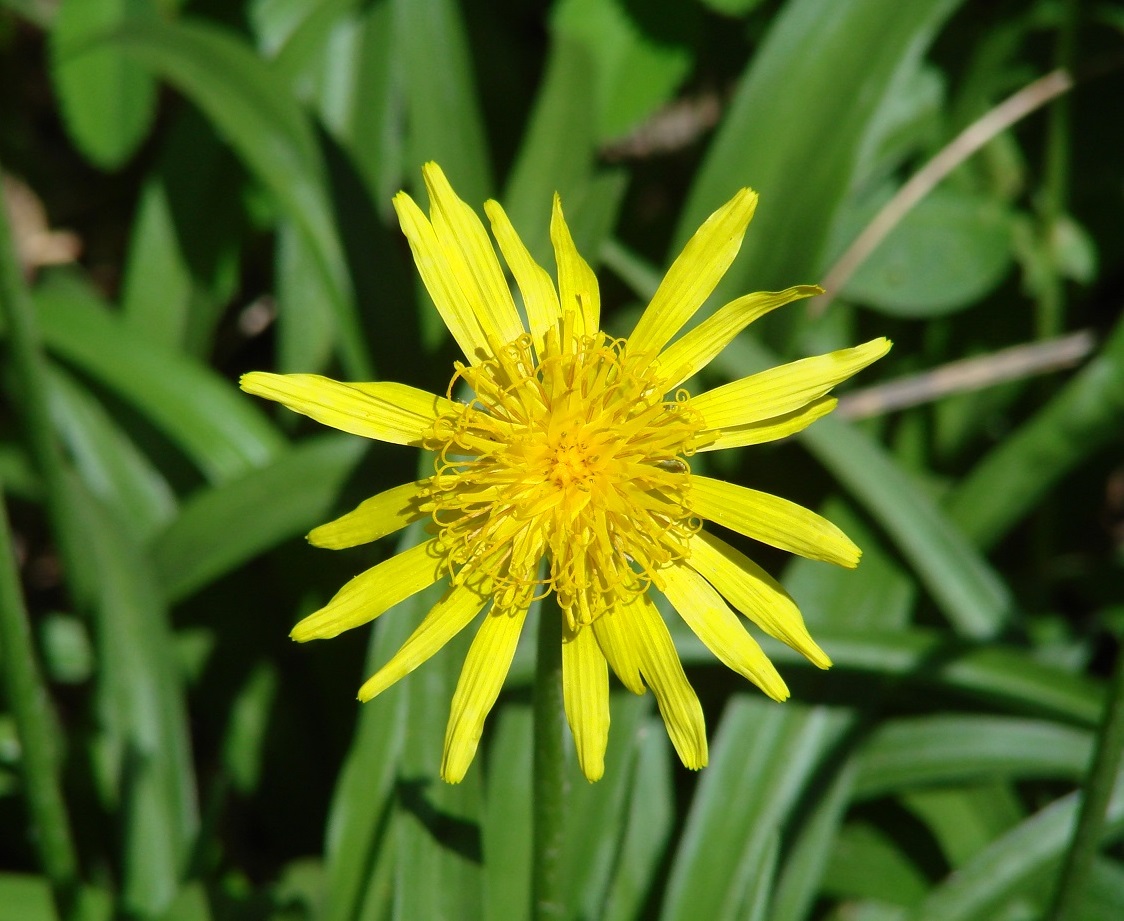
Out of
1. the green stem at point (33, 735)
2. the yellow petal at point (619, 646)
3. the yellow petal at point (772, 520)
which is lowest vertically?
the green stem at point (33, 735)

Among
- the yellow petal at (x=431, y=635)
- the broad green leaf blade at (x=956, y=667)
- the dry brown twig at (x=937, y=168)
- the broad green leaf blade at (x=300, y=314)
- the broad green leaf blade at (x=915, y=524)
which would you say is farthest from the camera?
the broad green leaf blade at (x=300, y=314)

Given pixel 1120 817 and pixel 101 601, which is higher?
pixel 1120 817

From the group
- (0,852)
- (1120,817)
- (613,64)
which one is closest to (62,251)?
(0,852)

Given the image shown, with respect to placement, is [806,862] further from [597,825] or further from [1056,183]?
[1056,183]

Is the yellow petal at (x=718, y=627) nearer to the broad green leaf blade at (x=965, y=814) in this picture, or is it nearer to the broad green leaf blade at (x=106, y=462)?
the broad green leaf blade at (x=965, y=814)

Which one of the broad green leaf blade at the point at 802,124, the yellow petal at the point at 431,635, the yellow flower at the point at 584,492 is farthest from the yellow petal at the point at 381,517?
the broad green leaf blade at the point at 802,124

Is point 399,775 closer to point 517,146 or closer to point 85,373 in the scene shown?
point 85,373
